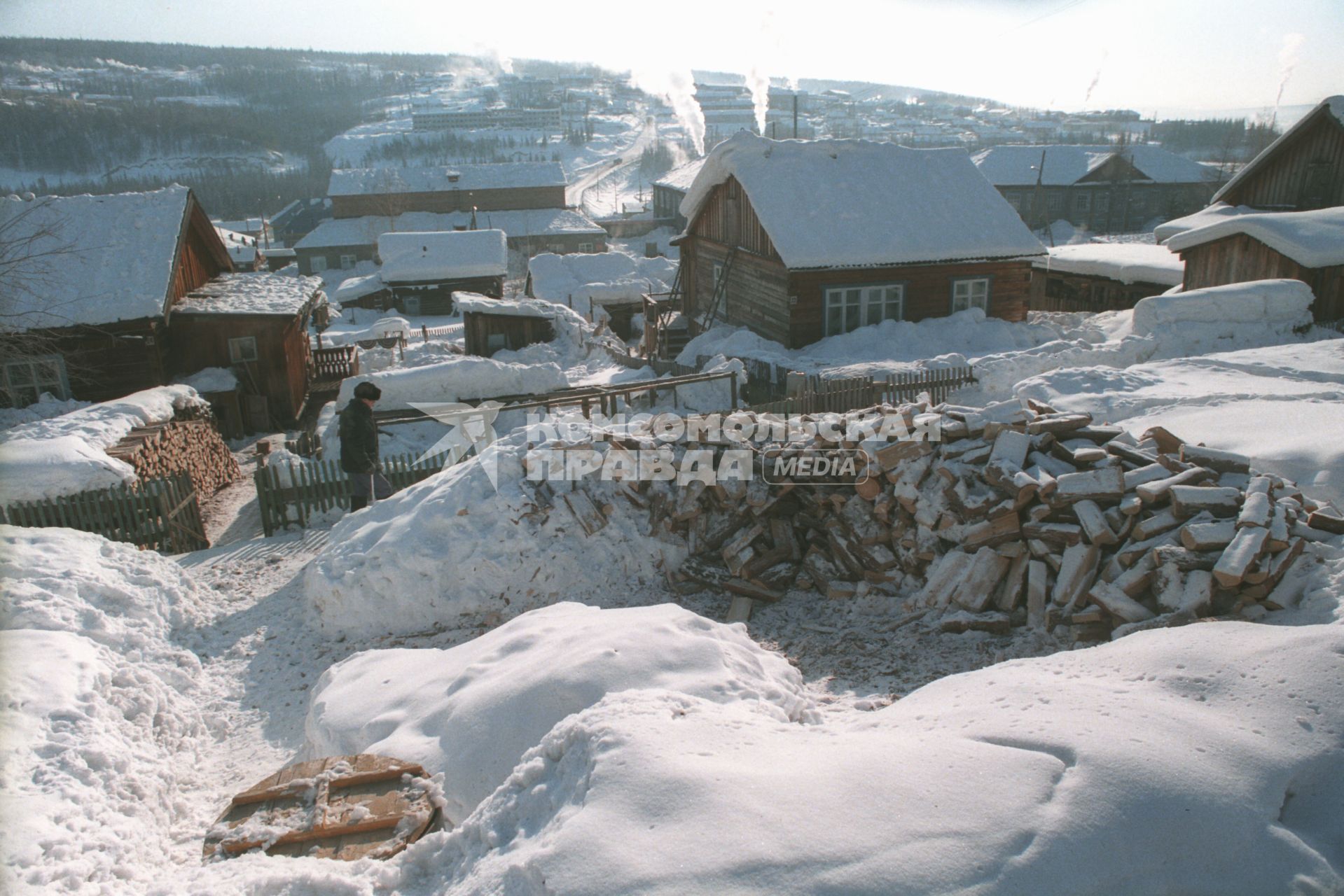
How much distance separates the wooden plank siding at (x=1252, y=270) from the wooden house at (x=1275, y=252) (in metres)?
0.02

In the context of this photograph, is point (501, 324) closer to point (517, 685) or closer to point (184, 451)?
point (184, 451)

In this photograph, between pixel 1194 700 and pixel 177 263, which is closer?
pixel 1194 700

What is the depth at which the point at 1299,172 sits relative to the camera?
82.6 feet

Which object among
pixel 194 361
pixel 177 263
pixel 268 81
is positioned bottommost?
pixel 194 361

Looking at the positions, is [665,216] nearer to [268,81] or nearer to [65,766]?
[65,766]

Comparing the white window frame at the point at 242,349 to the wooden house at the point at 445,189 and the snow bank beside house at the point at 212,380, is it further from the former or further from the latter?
the wooden house at the point at 445,189

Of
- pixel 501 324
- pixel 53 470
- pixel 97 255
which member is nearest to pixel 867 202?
pixel 501 324

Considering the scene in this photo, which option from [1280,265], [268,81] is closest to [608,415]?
[1280,265]

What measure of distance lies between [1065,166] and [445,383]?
2160 inches

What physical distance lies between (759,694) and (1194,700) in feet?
8.20

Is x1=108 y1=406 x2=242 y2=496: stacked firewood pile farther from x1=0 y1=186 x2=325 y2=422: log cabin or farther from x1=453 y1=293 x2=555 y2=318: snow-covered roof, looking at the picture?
x1=453 y1=293 x2=555 y2=318: snow-covered roof

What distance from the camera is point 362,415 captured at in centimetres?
1017

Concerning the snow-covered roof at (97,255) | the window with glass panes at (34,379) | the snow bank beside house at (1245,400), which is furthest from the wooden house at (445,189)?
the snow bank beside house at (1245,400)

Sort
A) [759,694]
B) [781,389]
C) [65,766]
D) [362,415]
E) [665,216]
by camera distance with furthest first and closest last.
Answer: [665,216]
[781,389]
[362,415]
[759,694]
[65,766]
